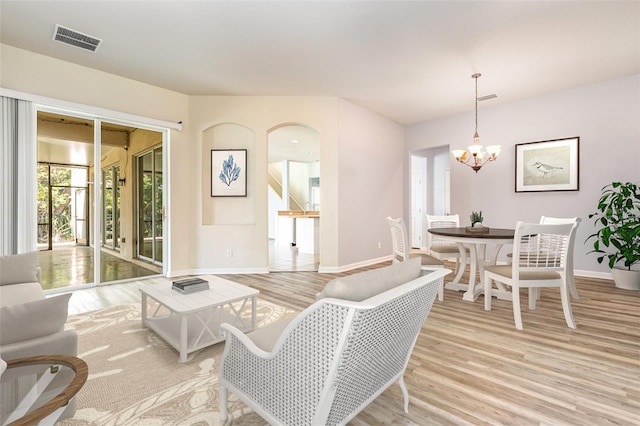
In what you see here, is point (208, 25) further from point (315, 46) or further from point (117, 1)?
point (315, 46)

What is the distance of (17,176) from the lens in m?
3.36

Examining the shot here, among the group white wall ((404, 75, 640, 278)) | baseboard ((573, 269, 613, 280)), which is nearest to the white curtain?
white wall ((404, 75, 640, 278))

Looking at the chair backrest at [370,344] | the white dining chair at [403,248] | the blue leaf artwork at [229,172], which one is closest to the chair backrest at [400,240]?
the white dining chair at [403,248]

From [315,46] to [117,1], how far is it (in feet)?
6.02

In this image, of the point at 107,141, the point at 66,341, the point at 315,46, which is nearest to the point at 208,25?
the point at 315,46

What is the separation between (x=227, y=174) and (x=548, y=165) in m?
5.16

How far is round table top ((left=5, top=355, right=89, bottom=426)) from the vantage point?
83cm

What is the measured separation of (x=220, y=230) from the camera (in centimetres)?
486

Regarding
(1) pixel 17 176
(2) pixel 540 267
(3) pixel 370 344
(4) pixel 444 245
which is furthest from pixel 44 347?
(4) pixel 444 245

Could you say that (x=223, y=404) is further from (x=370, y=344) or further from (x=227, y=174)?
(x=227, y=174)

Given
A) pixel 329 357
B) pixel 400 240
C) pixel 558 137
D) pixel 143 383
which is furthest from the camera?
pixel 558 137

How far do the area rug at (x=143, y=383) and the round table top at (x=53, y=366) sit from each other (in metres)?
0.55

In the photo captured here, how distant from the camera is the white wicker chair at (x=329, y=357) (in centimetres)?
98

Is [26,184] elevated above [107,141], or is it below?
below
